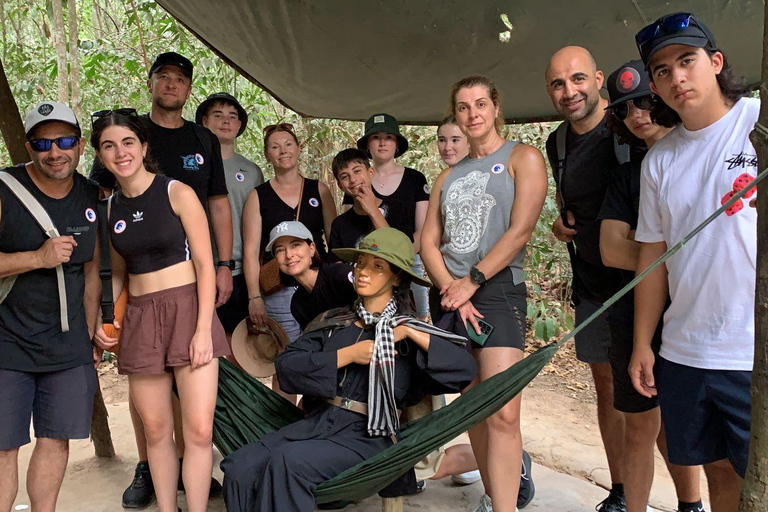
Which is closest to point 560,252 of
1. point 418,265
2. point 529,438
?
point 529,438

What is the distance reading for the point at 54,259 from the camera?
172 centimetres

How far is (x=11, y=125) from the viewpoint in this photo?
2318mm

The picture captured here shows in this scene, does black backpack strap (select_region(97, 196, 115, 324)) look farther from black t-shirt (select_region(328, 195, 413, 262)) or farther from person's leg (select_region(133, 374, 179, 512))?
black t-shirt (select_region(328, 195, 413, 262))

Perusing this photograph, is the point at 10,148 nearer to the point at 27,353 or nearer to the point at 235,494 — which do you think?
the point at 27,353

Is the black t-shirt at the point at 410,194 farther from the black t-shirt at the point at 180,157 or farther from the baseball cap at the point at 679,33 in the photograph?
the baseball cap at the point at 679,33

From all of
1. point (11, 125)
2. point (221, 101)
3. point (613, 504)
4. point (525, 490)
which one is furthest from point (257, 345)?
point (613, 504)

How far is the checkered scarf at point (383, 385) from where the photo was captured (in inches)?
68.7

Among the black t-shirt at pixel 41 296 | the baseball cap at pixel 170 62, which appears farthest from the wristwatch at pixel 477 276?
the baseball cap at pixel 170 62

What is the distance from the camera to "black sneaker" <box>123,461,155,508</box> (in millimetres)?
2180

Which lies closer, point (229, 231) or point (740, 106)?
point (740, 106)

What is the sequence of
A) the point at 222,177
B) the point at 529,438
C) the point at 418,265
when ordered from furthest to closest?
1. the point at 529,438
2. the point at 418,265
3. the point at 222,177

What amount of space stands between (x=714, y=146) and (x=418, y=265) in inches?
58.1

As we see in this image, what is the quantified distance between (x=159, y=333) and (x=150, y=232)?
29 cm

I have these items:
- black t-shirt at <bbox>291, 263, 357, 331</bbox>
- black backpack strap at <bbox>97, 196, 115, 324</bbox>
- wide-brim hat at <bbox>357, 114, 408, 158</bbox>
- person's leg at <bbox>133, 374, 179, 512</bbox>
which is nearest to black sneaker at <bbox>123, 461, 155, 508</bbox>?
person's leg at <bbox>133, 374, 179, 512</bbox>
